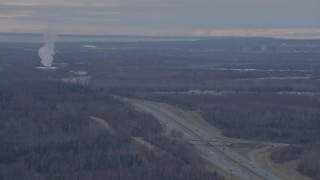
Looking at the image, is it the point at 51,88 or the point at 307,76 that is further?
the point at 307,76

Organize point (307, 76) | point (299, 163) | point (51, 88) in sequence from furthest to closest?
1. point (307, 76)
2. point (51, 88)
3. point (299, 163)

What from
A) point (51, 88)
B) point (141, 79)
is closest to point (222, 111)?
point (51, 88)

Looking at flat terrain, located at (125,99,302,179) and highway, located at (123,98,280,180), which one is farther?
flat terrain, located at (125,99,302,179)

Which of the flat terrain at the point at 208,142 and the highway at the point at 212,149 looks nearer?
the highway at the point at 212,149

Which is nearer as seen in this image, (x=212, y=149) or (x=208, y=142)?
(x=212, y=149)

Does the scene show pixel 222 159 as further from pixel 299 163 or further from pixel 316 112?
pixel 316 112

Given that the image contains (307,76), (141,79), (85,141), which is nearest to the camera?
(85,141)
